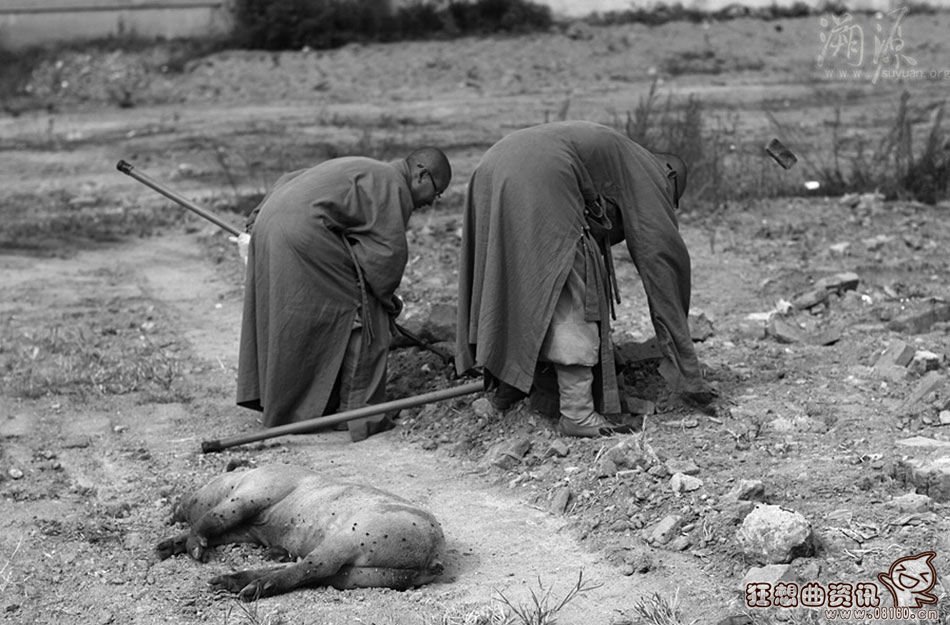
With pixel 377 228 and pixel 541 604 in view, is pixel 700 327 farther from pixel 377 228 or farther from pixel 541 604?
pixel 541 604

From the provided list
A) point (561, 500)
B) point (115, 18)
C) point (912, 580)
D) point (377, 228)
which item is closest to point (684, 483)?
point (561, 500)

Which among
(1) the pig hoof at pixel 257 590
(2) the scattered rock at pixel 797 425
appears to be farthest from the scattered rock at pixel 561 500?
(1) the pig hoof at pixel 257 590

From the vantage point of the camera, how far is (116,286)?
33.2ft

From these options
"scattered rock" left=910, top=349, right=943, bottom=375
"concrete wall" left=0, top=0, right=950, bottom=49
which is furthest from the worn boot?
"concrete wall" left=0, top=0, right=950, bottom=49

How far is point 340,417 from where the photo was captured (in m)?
6.74

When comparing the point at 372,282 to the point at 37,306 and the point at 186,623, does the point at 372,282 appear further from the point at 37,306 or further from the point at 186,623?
the point at 37,306

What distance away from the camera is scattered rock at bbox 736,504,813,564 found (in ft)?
15.6

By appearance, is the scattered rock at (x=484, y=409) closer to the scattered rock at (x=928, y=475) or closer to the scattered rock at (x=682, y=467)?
the scattered rock at (x=682, y=467)

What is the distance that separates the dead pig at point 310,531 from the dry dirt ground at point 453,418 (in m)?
0.08

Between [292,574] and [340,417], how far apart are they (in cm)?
186

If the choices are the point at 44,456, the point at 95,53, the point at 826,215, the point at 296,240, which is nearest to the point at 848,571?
the point at 296,240

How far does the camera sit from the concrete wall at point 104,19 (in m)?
20.4

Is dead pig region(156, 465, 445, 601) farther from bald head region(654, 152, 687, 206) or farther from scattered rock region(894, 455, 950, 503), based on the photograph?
bald head region(654, 152, 687, 206)

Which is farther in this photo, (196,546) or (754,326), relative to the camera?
(754,326)
